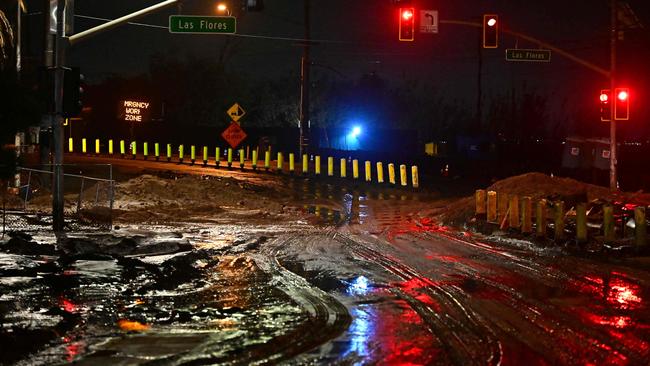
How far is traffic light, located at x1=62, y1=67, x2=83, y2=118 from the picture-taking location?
1934 cm

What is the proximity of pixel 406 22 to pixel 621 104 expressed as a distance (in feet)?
31.9

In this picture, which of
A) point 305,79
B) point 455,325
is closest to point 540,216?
point 455,325

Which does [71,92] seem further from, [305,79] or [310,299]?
[305,79]

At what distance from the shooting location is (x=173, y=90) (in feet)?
287

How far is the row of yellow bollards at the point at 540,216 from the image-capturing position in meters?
16.8

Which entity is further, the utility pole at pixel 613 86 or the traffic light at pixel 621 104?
the traffic light at pixel 621 104

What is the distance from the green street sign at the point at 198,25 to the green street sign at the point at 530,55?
11413 millimetres

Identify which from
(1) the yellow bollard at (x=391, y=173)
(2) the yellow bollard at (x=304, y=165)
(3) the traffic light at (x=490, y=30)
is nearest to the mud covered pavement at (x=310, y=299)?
(3) the traffic light at (x=490, y=30)

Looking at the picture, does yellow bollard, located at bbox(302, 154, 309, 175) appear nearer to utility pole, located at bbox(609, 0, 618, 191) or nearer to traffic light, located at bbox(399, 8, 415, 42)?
traffic light, located at bbox(399, 8, 415, 42)

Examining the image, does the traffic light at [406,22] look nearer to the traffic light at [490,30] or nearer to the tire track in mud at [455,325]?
the traffic light at [490,30]

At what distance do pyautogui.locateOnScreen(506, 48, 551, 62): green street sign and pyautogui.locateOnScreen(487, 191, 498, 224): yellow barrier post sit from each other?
1022 cm

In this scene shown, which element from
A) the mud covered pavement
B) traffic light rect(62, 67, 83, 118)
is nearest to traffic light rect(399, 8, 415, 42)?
the mud covered pavement

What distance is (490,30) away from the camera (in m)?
28.0

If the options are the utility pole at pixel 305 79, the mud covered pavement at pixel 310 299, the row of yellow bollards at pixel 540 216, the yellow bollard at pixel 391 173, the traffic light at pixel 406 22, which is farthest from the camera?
the utility pole at pixel 305 79
